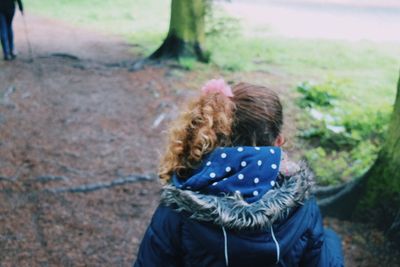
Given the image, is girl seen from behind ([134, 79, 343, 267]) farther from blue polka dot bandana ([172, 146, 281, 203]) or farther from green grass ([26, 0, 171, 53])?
green grass ([26, 0, 171, 53])

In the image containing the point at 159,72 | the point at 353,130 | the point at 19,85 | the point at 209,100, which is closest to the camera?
the point at 209,100

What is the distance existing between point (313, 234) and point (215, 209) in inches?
19.6

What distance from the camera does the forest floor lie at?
3697mm

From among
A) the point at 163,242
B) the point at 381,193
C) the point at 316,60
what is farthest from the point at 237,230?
the point at 316,60

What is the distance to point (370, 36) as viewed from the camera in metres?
13.6

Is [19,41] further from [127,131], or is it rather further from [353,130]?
[353,130]

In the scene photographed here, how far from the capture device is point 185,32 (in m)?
9.62

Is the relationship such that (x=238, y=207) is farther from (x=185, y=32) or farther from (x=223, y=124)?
(x=185, y=32)

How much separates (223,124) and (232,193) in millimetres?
278

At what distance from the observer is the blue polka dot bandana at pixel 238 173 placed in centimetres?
174

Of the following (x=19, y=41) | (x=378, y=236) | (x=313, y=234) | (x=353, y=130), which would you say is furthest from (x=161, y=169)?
(x=19, y=41)

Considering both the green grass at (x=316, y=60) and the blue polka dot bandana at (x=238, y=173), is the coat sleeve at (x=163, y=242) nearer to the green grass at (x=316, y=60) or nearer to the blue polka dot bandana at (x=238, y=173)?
the blue polka dot bandana at (x=238, y=173)

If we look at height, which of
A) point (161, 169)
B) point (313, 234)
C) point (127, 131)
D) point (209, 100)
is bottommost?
point (127, 131)

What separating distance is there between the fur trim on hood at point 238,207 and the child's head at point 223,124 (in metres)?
0.15
